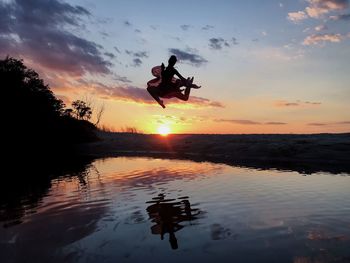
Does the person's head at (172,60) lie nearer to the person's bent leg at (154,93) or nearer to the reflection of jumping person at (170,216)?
the person's bent leg at (154,93)

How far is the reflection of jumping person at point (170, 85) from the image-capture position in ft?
53.4

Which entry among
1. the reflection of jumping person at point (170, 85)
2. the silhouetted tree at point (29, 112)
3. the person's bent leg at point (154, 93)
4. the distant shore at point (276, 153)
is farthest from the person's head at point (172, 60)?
the silhouetted tree at point (29, 112)

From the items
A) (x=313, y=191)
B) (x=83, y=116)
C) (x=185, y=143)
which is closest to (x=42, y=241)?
(x=313, y=191)

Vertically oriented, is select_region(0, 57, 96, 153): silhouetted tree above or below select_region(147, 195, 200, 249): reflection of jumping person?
above

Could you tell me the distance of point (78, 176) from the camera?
2428 centimetres

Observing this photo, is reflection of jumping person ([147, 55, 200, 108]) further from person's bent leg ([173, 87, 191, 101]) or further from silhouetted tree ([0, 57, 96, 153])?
silhouetted tree ([0, 57, 96, 153])

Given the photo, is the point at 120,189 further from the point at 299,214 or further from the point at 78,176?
the point at 299,214

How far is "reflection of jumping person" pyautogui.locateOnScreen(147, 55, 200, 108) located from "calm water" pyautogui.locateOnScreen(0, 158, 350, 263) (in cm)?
429

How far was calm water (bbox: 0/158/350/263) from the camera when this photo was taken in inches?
339

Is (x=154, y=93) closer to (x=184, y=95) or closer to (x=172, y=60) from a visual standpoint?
(x=184, y=95)

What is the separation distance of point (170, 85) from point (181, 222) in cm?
708

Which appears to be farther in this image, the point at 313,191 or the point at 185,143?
the point at 185,143

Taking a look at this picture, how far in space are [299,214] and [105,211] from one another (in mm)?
6313

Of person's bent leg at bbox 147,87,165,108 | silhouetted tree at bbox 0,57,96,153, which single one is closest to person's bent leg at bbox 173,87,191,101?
person's bent leg at bbox 147,87,165,108
